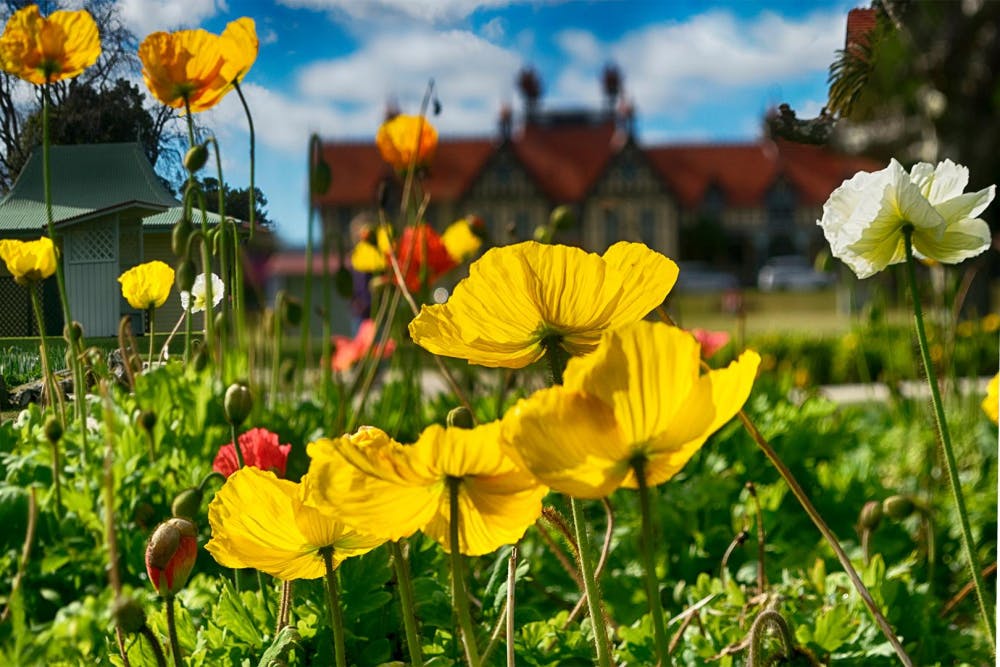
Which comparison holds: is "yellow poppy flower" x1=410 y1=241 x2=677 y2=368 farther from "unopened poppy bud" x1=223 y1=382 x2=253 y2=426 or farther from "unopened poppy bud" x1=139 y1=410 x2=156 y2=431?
"unopened poppy bud" x1=139 y1=410 x2=156 y2=431

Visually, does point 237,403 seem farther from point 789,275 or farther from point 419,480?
point 789,275

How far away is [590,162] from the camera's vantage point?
2377 cm

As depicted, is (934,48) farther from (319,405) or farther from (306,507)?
(306,507)

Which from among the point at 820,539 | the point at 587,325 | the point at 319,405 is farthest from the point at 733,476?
the point at 587,325

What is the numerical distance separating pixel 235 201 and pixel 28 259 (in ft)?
0.58

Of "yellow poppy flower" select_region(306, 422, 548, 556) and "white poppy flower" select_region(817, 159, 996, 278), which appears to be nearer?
"yellow poppy flower" select_region(306, 422, 548, 556)

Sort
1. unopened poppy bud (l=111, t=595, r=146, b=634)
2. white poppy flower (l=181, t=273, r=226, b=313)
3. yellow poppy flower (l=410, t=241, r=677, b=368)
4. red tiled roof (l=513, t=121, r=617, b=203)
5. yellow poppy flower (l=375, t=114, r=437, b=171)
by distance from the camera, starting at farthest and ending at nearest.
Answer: red tiled roof (l=513, t=121, r=617, b=203) → yellow poppy flower (l=375, t=114, r=437, b=171) → white poppy flower (l=181, t=273, r=226, b=313) → yellow poppy flower (l=410, t=241, r=677, b=368) → unopened poppy bud (l=111, t=595, r=146, b=634)

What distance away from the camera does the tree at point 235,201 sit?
0.82m

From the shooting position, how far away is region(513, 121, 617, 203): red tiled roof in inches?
931

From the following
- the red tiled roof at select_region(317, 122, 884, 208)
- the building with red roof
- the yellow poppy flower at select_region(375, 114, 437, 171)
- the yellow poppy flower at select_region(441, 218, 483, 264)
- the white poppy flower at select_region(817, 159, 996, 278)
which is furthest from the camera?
the building with red roof

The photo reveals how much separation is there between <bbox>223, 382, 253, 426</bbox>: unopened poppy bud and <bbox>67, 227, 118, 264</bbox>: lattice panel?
0.14m

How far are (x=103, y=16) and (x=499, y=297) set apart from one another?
425 mm

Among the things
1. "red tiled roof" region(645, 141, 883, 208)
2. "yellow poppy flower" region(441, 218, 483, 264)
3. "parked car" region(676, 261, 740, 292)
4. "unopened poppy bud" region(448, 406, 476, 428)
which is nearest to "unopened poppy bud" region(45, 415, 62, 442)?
"unopened poppy bud" region(448, 406, 476, 428)

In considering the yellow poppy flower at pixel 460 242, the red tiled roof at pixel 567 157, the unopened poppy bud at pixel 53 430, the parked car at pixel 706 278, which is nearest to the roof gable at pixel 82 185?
the unopened poppy bud at pixel 53 430
